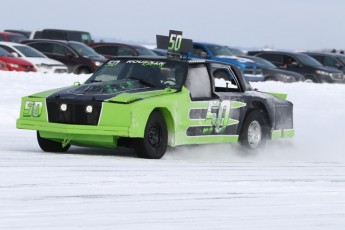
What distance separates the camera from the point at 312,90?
28.5 m

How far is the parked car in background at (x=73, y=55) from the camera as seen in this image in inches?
1312

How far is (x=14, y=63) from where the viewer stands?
100ft

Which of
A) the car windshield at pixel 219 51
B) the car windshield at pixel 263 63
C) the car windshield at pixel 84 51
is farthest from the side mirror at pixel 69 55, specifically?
the car windshield at pixel 263 63

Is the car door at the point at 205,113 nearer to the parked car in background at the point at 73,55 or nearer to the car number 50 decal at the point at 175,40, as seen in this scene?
the car number 50 decal at the point at 175,40

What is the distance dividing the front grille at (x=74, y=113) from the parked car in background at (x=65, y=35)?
33467 millimetres

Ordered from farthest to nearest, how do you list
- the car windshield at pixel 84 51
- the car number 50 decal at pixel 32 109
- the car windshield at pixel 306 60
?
the car windshield at pixel 306 60 < the car windshield at pixel 84 51 < the car number 50 decal at pixel 32 109

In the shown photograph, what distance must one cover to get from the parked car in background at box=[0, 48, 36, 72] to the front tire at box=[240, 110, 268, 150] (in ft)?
55.9

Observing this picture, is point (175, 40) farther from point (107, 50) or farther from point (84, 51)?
point (107, 50)

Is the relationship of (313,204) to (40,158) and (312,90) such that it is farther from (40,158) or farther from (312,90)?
(312,90)

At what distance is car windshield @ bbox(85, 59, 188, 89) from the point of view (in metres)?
12.8

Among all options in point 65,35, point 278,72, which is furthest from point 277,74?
point 65,35

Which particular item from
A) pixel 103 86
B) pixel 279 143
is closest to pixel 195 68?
pixel 103 86

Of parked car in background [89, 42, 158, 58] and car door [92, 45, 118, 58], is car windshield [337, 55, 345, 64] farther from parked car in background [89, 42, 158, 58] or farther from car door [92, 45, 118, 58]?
car door [92, 45, 118, 58]

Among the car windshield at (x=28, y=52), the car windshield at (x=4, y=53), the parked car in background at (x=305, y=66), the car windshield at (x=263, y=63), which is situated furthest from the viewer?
the parked car in background at (x=305, y=66)
